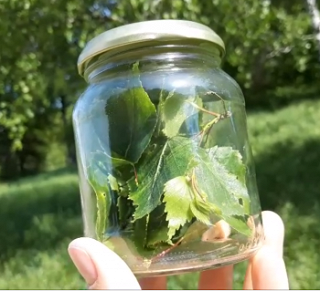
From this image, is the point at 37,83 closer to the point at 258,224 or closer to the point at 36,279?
the point at 36,279

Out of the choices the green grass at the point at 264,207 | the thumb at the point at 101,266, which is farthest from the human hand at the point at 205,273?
the green grass at the point at 264,207

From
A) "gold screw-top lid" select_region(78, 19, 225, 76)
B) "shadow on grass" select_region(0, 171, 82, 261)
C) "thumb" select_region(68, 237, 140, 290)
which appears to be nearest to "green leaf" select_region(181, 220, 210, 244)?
"thumb" select_region(68, 237, 140, 290)

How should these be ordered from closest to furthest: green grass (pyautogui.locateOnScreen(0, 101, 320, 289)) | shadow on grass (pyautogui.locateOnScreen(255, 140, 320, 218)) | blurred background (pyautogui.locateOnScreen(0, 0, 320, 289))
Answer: green grass (pyautogui.locateOnScreen(0, 101, 320, 289)) → blurred background (pyautogui.locateOnScreen(0, 0, 320, 289)) → shadow on grass (pyautogui.locateOnScreen(255, 140, 320, 218))

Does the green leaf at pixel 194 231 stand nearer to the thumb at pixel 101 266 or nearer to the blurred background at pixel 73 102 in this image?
the thumb at pixel 101 266

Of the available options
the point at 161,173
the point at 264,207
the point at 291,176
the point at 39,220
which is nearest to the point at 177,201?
the point at 161,173

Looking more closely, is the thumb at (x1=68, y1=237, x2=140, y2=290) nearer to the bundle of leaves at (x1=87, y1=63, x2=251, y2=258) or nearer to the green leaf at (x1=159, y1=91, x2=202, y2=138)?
the bundle of leaves at (x1=87, y1=63, x2=251, y2=258)

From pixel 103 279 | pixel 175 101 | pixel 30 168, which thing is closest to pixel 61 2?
pixel 175 101
